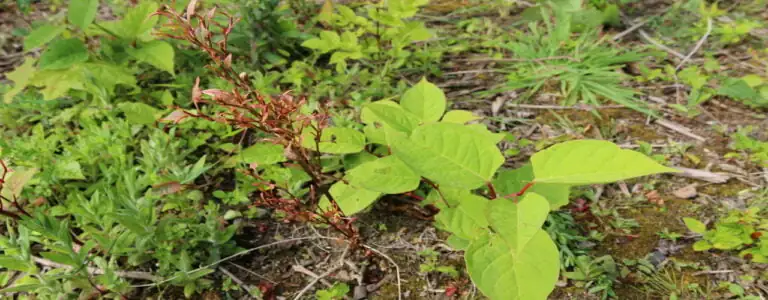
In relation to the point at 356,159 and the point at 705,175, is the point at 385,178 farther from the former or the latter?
the point at 705,175

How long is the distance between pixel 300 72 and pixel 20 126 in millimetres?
1399

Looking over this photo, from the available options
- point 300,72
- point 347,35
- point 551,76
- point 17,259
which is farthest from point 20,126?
point 551,76

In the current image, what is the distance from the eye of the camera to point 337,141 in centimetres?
189

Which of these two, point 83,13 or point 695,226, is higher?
point 83,13

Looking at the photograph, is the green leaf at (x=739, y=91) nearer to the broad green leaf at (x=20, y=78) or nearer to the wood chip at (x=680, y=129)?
the wood chip at (x=680, y=129)

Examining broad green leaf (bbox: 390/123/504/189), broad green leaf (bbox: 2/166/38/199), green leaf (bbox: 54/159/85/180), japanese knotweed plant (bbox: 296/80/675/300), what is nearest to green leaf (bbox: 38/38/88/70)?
green leaf (bbox: 54/159/85/180)

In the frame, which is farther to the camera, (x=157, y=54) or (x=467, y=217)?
(x=157, y=54)

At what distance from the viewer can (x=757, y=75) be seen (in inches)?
104

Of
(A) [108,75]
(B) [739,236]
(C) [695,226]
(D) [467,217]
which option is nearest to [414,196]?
(D) [467,217]

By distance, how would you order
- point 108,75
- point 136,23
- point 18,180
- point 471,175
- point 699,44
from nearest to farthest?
point 471,175 → point 18,180 → point 108,75 → point 136,23 → point 699,44

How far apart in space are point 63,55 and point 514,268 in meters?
2.46

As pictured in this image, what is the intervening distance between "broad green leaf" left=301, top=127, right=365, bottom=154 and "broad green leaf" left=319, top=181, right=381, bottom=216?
141 mm

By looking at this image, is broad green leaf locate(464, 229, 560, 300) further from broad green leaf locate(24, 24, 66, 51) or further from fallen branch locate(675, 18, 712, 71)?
broad green leaf locate(24, 24, 66, 51)

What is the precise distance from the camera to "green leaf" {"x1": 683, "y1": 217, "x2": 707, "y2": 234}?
1798 millimetres
